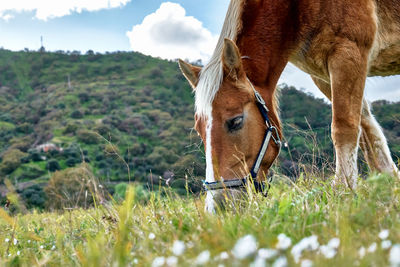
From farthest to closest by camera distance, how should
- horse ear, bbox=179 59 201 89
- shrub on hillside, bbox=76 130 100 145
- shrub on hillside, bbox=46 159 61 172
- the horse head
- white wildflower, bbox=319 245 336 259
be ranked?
shrub on hillside, bbox=76 130 100 145, shrub on hillside, bbox=46 159 61 172, horse ear, bbox=179 59 201 89, the horse head, white wildflower, bbox=319 245 336 259

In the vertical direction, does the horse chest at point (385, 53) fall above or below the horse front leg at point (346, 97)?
above

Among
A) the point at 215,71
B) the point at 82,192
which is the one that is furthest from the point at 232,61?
the point at 82,192

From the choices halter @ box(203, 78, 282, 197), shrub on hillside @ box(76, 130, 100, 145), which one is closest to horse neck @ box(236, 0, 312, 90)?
halter @ box(203, 78, 282, 197)

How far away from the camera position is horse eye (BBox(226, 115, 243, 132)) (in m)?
3.83

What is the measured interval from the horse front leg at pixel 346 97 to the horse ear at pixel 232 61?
110 centimetres

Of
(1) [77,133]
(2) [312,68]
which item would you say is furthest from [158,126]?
(2) [312,68]

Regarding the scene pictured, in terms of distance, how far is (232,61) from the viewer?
4.02 m

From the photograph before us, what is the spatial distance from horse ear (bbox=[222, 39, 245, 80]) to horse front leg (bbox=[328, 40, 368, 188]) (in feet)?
3.61

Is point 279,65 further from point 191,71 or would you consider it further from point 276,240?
point 276,240

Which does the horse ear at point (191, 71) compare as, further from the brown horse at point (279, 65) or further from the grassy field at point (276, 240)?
the grassy field at point (276, 240)

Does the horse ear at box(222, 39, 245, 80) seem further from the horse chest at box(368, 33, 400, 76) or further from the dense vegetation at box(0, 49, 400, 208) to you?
the dense vegetation at box(0, 49, 400, 208)

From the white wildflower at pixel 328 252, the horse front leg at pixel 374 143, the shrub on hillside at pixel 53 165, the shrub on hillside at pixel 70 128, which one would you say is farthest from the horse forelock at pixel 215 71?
the shrub on hillside at pixel 70 128

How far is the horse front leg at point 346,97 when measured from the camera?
3.99 metres

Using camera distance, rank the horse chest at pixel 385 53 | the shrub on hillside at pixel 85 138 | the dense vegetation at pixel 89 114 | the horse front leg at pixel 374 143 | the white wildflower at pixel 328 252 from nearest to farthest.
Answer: the white wildflower at pixel 328 252 < the horse chest at pixel 385 53 < the horse front leg at pixel 374 143 < the dense vegetation at pixel 89 114 < the shrub on hillside at pixel 85 138
